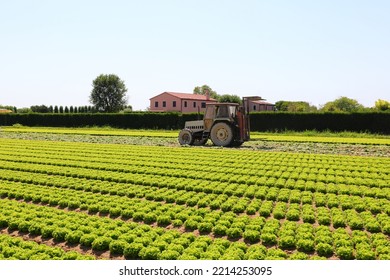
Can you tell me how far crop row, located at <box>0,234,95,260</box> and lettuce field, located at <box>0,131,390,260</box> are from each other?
0.06ft

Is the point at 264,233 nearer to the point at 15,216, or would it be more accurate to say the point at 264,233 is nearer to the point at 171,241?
the point at 171,241

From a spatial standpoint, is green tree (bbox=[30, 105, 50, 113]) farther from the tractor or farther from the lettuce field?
the lettuce field

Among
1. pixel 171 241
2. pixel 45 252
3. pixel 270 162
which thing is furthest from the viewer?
pixel 270 162

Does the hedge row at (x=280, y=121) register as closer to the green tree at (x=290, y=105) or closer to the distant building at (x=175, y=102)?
the distant building at (x=175, y=102)

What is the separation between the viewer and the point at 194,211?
29.4 ft

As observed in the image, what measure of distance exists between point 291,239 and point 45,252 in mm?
4646

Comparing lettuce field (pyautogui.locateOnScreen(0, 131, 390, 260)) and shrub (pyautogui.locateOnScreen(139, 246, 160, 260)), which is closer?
shrub (pyautogui.locateOnScreen(139, 246, 160, 260))

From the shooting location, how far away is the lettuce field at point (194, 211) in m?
6.75

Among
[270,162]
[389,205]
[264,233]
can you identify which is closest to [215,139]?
[270,162]

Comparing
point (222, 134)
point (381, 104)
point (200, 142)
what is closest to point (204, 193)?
point (222, 134)

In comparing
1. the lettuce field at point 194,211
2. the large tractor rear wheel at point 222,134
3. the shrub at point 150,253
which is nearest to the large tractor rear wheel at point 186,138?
the large tractor rear wheel at point 222,134

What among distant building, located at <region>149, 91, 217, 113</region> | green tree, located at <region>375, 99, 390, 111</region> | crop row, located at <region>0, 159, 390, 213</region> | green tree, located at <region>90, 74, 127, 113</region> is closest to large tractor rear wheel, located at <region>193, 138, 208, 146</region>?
crop row, located at <region>0, 159, 390, 213</region>

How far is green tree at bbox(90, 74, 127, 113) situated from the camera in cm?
9225

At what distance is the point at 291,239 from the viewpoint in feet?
22.9
